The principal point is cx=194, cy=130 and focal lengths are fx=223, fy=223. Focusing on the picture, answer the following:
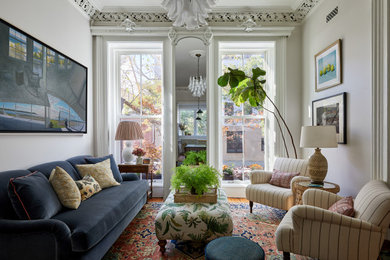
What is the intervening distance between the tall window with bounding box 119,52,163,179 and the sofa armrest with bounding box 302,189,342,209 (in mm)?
2788

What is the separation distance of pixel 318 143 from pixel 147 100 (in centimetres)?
308

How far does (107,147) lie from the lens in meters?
4.18

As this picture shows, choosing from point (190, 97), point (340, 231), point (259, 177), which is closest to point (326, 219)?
point (340, 231)

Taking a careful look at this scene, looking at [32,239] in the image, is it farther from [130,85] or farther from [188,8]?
[130,85]

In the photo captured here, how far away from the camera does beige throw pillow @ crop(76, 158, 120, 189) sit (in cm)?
297

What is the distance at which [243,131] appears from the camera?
4.43 m

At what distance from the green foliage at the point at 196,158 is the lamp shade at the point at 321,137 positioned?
1.81 metres

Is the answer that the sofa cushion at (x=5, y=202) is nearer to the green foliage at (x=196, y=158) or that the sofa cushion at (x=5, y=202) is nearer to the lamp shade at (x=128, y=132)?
the lamp shade at (x=128, y=132)

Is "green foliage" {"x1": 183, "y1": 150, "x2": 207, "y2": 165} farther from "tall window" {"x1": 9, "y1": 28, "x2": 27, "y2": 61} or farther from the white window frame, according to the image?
"tall window" {"x1": 9, "y1": 28, "x2": 27, "y2": 61}

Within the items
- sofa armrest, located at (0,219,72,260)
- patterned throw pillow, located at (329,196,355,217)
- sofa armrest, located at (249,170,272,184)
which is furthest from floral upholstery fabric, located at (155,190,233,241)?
sofa armrest, located at (249,170,272,184)

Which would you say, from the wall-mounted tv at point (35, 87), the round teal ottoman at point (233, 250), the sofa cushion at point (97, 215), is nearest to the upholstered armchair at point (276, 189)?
the round teal ottoman at point (233, 250)

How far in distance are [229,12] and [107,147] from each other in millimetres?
3364

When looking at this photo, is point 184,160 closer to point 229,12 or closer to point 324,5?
point 229,12

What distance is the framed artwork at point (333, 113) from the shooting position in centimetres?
290
